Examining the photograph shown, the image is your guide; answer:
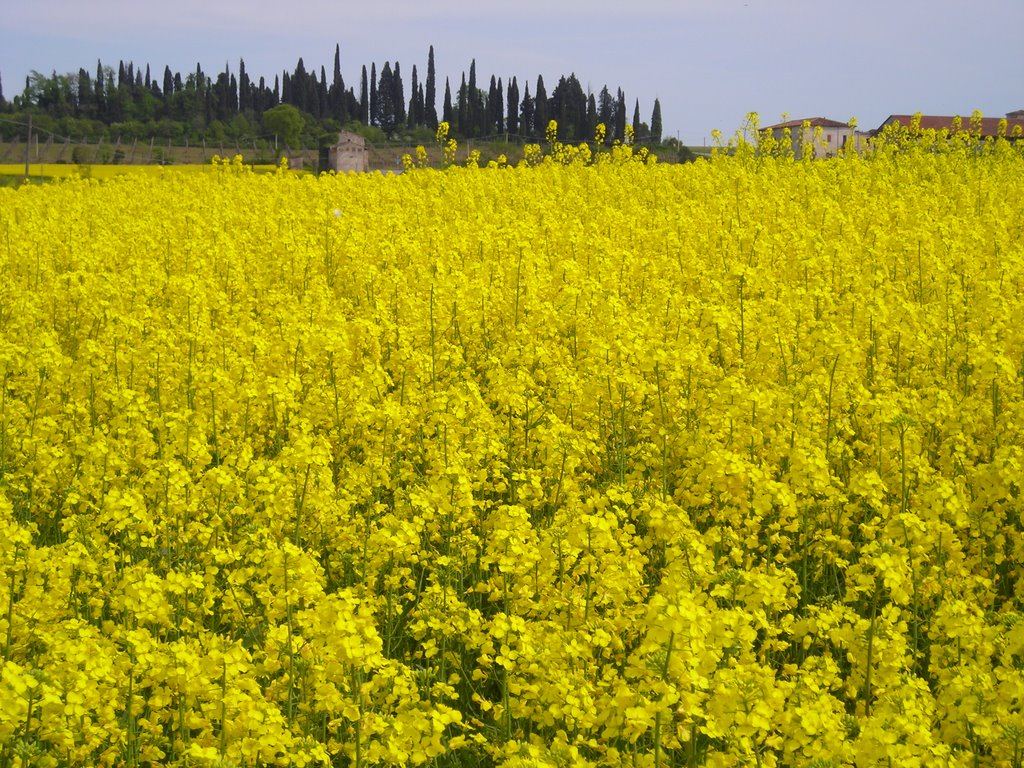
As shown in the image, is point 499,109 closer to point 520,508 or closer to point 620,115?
point 620,115

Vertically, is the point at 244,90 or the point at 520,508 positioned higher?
the point at 244,90

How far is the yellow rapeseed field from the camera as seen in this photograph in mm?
3070

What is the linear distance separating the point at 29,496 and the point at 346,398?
1863 millimetres

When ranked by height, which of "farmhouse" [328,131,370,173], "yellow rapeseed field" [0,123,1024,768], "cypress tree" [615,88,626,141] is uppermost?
"cypress tree" [615,88,626,141]

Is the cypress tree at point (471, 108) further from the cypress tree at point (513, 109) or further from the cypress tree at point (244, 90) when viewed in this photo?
the cypress tree at point (244, 90)

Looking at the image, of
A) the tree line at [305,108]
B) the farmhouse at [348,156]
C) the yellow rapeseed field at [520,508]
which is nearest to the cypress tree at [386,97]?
the tree line at [305,108]

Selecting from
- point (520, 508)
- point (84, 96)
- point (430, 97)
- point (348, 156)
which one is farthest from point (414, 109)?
point (520, 508)

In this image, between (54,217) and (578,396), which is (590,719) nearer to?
(578,396)

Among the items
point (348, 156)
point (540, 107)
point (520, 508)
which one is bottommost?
point (520, 508)

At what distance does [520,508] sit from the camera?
13.1 ft

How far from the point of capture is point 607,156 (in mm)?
19391

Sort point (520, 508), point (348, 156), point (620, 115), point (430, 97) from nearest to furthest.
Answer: point (520, 508) → point (348, 156) → point (620, 115) → point (430, 97)

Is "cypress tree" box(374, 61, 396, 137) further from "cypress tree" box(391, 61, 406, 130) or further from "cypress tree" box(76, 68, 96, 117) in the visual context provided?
"cypress tree" box(76, 68, 96, 117)

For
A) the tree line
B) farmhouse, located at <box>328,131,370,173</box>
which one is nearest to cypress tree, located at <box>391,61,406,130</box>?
the tree line
